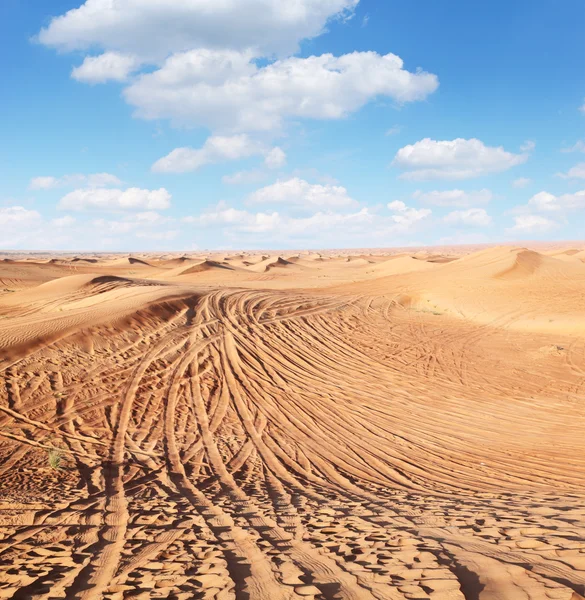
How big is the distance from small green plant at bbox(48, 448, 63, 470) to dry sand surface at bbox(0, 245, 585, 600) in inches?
2.2

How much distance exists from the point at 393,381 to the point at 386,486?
5781mm

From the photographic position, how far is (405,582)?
320 cm

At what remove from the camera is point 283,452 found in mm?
8016

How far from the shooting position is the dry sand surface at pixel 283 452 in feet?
11.5

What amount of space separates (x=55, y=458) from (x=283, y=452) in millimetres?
3372

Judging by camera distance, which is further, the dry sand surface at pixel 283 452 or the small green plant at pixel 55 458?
the small green plant at pixel 55 458

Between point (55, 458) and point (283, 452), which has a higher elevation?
point (55, 458)

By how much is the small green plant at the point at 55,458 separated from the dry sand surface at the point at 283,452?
56mm

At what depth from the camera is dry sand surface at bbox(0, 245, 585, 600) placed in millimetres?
3514

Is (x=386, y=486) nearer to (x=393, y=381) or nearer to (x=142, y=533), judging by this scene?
(x=142, y=533)

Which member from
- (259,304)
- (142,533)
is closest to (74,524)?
(142,533)

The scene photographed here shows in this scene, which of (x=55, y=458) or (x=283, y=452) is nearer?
(x=55, y=458)

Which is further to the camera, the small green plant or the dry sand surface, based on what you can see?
the small green plant

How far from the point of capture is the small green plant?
265 inches
